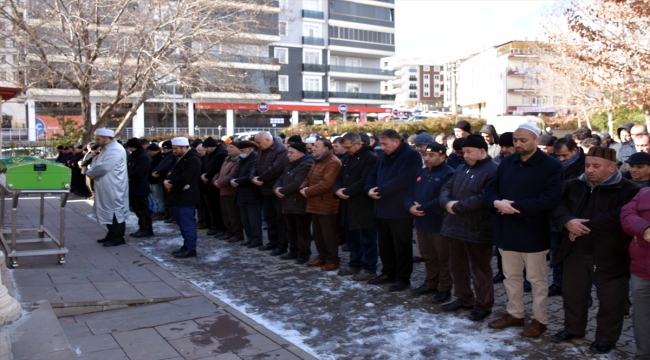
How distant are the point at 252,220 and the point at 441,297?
172 inches

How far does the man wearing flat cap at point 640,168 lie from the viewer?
5011mm

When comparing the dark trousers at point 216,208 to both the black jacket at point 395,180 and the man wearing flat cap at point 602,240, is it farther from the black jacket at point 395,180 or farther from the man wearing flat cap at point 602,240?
the man wearing flat cap at point 602,240

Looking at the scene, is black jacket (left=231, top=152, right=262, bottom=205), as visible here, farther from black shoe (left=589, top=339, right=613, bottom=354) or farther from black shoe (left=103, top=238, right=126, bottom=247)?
black shoe (left=589, top=339, right=613, bottom=354)

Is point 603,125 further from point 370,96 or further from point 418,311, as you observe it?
point 418,311

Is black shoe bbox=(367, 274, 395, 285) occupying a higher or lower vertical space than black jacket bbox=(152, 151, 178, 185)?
lower

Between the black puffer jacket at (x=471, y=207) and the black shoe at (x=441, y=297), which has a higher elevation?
the black puffer jacket at (x=471, y=207)

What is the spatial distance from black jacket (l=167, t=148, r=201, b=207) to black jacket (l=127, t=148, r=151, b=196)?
5.79 feet

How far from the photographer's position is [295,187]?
8508 millimetres

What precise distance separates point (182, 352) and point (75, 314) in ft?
6.36

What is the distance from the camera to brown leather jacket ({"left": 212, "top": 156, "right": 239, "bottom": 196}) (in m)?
10.2

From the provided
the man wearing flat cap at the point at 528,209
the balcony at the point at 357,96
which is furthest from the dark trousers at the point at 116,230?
the balcony at the point at 357,96

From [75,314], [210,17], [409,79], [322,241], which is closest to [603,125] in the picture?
[210,17]

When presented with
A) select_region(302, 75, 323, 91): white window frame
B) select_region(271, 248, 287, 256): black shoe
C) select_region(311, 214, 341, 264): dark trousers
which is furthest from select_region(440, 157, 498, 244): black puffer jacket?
select_region(302, 75, 323, 91): white window frame

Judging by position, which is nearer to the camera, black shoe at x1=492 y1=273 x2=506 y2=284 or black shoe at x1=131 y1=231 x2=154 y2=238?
black shoe at x1=492 y1=273 x2=506 y2=284
